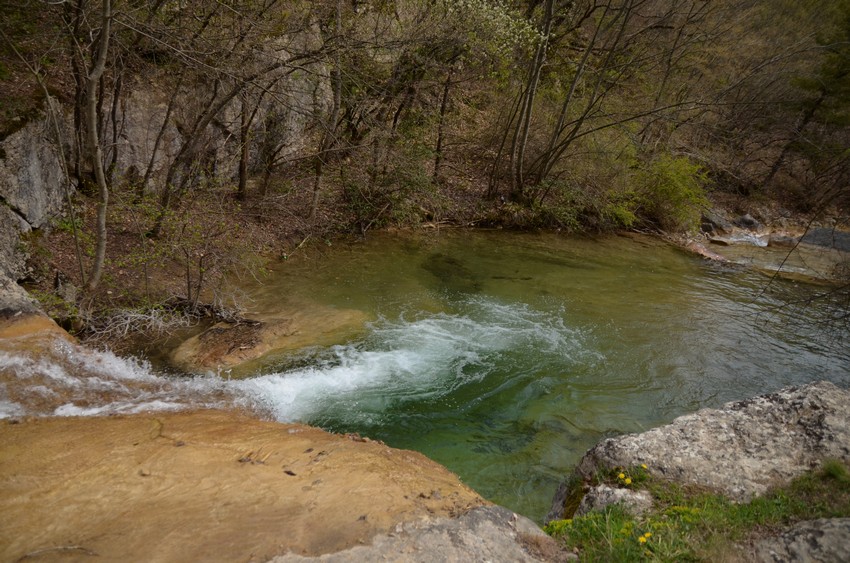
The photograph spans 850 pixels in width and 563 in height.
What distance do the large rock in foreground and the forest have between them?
198 centimetres

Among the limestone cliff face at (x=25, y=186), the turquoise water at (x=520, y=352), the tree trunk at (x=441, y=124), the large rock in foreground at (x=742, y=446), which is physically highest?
the tree trunk at (x=441, y=124)

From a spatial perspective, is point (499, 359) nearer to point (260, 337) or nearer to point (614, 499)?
point (260, 337)

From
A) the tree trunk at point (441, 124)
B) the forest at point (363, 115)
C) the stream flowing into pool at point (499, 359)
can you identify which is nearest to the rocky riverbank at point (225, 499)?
the stream flowing into pool at point (499, 359)

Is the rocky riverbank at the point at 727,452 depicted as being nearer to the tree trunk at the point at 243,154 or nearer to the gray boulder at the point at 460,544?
the gray boulder at the point at 460,544

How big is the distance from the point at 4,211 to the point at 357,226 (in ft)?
22.9

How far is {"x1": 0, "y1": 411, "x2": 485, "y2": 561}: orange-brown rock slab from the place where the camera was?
3059 mm

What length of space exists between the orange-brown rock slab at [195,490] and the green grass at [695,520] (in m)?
0.90

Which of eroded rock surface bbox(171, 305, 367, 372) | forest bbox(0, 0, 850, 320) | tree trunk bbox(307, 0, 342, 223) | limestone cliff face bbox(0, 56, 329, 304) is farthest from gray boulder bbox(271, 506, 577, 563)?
tree trunk bbox(307, 0, 342, 223)

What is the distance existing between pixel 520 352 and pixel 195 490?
17.0 ft

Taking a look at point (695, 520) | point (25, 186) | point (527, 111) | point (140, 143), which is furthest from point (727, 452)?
point (527, 111)

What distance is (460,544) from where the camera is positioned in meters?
3.15

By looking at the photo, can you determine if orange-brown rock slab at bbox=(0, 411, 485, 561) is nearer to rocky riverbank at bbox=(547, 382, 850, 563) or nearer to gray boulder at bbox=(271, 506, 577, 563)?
gray boulder at bbox=(271, 506, 577, 563)

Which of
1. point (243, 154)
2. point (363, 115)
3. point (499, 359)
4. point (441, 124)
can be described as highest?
point (441, 124)

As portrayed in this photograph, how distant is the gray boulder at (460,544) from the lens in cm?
302
